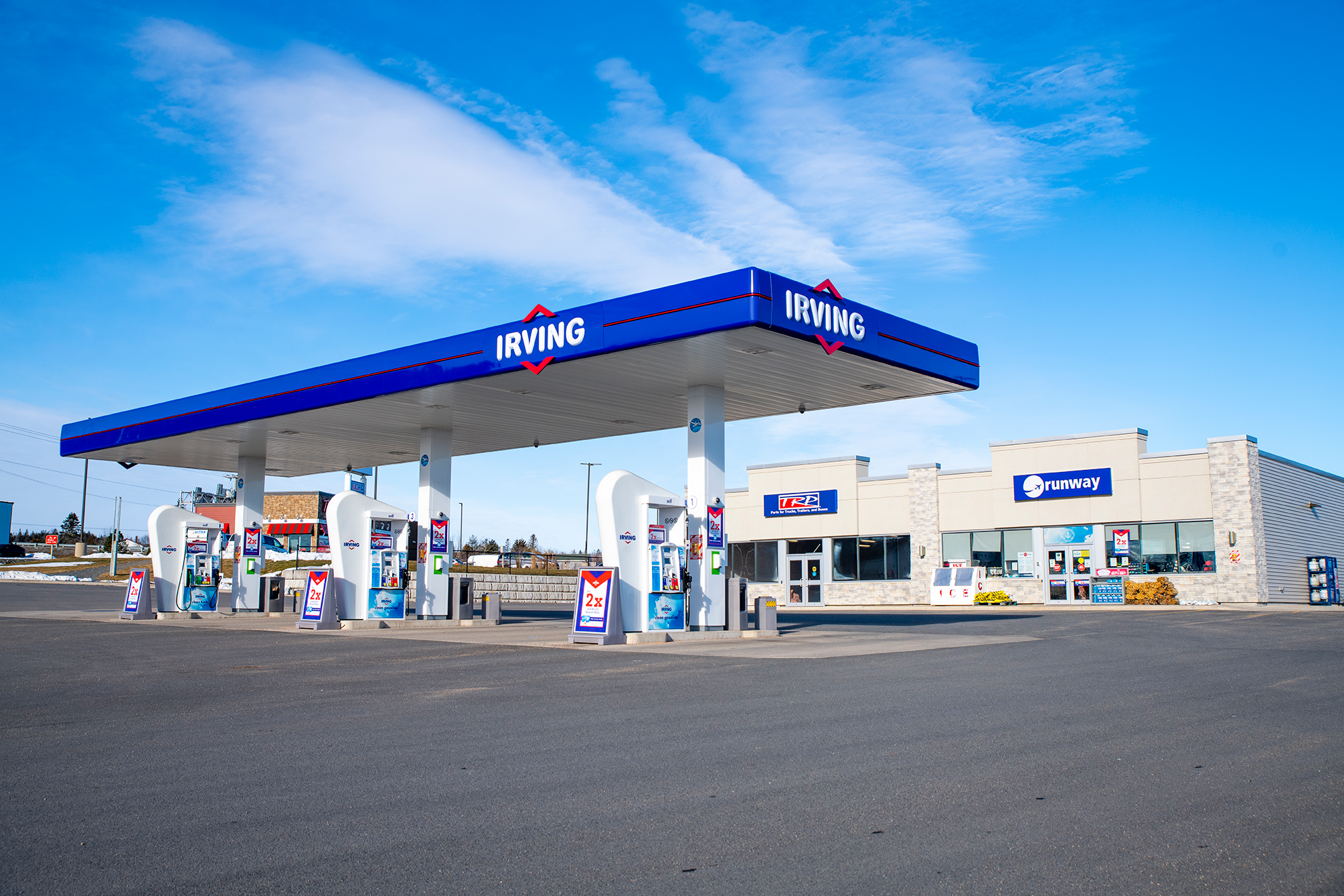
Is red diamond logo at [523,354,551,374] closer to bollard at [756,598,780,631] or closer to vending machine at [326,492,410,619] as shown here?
bollard at [756,598,780,631]

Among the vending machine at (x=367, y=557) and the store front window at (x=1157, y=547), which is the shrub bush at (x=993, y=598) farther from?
the vending machine at (x=367, y=557)

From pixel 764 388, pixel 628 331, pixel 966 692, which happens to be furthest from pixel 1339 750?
pixel 764 388

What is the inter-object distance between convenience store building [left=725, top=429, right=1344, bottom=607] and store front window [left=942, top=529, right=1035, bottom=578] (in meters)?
0.06

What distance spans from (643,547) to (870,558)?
87.3 feet

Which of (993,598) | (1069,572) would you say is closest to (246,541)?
(993,598)

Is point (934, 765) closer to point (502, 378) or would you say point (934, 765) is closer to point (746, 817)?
point (746, 817)

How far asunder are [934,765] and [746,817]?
1.87m

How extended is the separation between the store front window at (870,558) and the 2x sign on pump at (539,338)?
27882 mm

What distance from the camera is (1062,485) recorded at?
37625 millimetres

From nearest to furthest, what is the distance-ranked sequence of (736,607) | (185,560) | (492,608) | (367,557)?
1. (736,607)
2. (367,557)
3. (492,608)
4. (185,560)

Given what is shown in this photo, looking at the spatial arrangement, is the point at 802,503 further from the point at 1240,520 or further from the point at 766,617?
the point at 766,617

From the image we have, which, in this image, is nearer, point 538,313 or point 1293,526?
point 538,313

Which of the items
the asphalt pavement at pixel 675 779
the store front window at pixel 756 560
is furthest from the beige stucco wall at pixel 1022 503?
the asphalt pavement at pixel 675 779

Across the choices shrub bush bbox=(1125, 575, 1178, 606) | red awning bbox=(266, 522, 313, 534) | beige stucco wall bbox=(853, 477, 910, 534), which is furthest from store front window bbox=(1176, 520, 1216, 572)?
red awning bbox=(266, 522, 313, 534)
